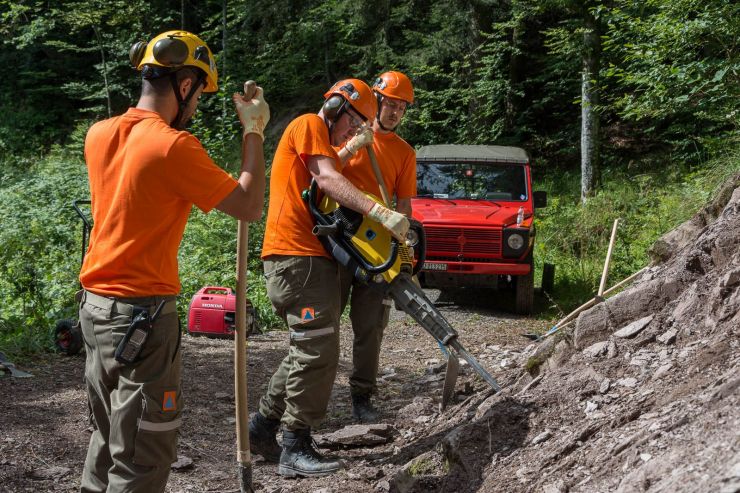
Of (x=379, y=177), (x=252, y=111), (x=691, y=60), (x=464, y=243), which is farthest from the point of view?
(x=691, y=60)

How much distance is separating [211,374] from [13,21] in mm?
18718

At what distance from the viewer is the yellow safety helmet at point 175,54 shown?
301 cm

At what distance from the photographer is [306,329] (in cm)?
436

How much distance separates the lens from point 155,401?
2971 millimetres

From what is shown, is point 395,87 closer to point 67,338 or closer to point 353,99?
point 353,99

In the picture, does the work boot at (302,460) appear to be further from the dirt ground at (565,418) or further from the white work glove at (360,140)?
the white work glove at (360,140)

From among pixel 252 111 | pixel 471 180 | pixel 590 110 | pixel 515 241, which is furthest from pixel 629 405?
pixel 590 110

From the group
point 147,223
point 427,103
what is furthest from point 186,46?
point 427,103

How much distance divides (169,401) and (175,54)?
4.23 ft

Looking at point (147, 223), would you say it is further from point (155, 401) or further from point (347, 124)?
point (347, 124)

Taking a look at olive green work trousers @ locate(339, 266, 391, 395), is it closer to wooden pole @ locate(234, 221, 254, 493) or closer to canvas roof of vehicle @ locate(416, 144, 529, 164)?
wooden pole @ locate(234, 221, 254, 493)

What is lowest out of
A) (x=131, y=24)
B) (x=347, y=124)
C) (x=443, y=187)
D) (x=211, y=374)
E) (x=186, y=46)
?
(x=211, y=374)

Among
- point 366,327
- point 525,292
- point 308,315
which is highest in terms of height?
point 308,315

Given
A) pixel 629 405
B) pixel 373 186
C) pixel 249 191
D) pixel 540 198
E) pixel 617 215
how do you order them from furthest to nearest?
pixel 617 215 → pixel 540 198 → pixel 373 186 → pixel 629 405 → pixel 249 191
